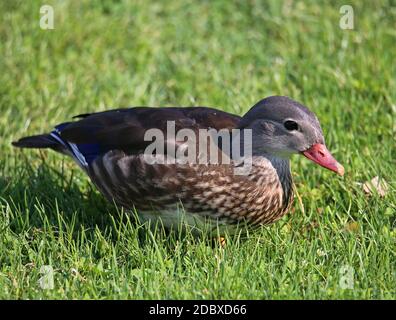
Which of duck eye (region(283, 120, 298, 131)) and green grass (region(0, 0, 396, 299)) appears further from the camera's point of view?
duck eye (region(283, 120, 298, 131))

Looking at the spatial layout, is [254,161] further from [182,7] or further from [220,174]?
[182,7]

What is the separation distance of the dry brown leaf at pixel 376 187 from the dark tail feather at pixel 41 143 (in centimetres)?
176

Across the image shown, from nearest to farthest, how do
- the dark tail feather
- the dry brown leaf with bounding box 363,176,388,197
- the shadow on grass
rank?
1. the shadow on grass
2. the dry brown leaf with bounding box 363,176,388,197
3. the dark tail feather

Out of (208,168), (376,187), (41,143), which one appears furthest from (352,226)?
(41,143)

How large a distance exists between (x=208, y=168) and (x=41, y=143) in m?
1.23

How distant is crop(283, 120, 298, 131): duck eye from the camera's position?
421 cm

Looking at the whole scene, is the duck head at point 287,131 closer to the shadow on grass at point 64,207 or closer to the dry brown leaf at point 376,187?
the dry brown leaf at point 376,187

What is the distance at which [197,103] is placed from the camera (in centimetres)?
607

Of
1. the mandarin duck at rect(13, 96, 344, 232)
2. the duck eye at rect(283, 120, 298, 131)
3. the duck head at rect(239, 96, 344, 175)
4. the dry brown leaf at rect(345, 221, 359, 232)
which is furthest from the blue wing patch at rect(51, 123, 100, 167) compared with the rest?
the dry brown leaf at rect(345, 221, 359, 232)

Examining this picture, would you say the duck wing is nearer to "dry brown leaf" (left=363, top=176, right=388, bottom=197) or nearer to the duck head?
the duck head

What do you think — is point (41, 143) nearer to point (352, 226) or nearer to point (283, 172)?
point (283, 172)

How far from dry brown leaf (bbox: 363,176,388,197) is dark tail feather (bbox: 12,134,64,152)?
A: 1765 millimetres

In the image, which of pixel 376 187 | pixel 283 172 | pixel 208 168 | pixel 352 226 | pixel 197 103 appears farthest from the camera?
pixel 197 103
